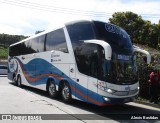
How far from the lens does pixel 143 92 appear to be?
1408 centimetres

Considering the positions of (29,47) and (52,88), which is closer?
(52,88)

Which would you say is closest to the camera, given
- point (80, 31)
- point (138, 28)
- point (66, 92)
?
point (80, 31)

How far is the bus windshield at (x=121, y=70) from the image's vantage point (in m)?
10.00

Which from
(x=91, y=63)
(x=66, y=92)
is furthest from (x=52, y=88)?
(x=91, y=63)

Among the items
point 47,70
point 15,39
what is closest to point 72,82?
point 47,70

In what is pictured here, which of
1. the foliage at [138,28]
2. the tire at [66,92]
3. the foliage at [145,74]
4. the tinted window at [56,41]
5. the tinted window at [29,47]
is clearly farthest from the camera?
the foliage at [138,28]

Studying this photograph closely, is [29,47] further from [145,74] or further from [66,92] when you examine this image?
[145,74]

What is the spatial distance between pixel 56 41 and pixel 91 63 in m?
3.52


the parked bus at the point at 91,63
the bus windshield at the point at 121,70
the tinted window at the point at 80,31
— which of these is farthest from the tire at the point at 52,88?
the bus windshield at the point at 121,70

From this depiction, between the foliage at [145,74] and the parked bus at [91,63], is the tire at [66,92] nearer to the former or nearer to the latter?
the parked bus at [91,63]

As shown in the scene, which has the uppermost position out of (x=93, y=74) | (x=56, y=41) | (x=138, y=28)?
(x=138, y=28)

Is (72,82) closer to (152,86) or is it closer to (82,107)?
(82,107)

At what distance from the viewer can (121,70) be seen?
Result: 10.3 meters

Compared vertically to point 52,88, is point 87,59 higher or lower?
higher
